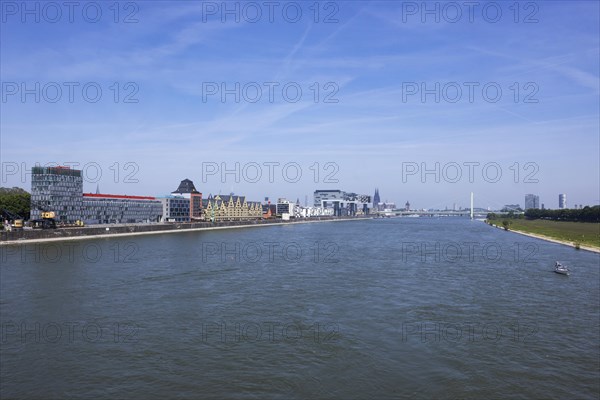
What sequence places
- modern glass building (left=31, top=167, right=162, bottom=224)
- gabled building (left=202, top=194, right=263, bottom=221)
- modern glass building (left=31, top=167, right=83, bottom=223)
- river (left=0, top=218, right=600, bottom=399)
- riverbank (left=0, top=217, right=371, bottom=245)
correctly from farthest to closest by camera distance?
1. gabled building (left=202, top=194, right=263, bottom=221)
2. modern glass building (left=31, top=167, right=162, bottom=224)
3. modern glass building (left=31, top=167, right=83, bottom=223)
4. riverbank (left=0, top=217, right=371, bottom=245)
5. river (left=0, top=218, right=600, bottom=399)

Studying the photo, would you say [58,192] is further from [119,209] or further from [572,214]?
[572,214]

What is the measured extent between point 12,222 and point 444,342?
3170 inches

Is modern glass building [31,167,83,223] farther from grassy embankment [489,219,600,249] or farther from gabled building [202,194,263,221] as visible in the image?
grassy embankment [489,219,600,249]

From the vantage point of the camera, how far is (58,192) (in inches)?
3169

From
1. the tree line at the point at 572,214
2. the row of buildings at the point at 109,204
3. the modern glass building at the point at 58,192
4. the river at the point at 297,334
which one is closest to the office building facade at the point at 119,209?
the row of buildings at the point at 109,204

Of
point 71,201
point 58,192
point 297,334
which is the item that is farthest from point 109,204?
point 297,334

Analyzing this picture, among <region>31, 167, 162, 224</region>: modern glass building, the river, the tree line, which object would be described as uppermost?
<region>31, 167, 162, 224</region>: modern glass building

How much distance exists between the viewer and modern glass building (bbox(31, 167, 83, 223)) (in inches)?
3063

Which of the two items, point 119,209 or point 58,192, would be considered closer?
point 58,192

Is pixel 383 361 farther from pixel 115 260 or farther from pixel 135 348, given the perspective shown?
pixel 115 260

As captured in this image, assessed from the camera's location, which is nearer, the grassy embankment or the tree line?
the grassy embankment

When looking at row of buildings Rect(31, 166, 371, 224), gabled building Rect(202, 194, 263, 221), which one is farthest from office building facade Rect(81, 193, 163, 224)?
gabled building Rect(202, 194, 263, 221)

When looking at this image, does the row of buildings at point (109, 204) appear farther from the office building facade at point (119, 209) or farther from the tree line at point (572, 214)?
the tree line at point (572, 214)

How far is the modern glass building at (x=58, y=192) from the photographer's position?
7781 cm
